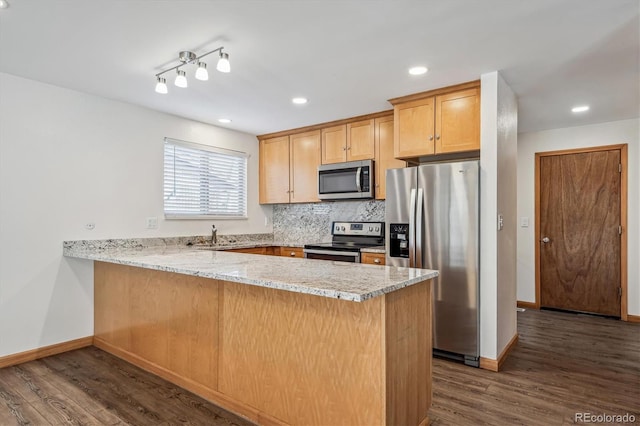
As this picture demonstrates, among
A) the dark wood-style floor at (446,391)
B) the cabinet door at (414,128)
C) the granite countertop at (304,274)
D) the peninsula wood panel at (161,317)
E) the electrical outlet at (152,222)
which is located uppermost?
the cabinet door at (414,128)

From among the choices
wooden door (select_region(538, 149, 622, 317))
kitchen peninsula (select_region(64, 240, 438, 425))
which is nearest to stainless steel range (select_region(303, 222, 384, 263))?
kitchen peninsula (select_region(64, 240, 438, 425))

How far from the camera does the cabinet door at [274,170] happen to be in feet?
15.9

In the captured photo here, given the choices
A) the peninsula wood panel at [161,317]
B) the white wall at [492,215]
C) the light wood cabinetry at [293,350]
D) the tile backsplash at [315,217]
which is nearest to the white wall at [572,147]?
the tile backsplash at [315,217]

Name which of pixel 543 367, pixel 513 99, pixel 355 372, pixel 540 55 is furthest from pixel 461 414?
pixel 513 99

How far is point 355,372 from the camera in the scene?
1.71 metres

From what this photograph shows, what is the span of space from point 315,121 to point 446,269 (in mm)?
2295

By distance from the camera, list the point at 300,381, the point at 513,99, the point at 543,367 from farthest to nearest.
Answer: the point at 513,99 < the point at 543,367 < the point at 300,381

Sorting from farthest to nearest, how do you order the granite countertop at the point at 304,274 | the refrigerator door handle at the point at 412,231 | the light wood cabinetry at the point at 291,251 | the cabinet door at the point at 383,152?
the light wood cabinetry at the point at 291,251 → the cabinet door at the point at 383,152 → the refrigerator door handle at the point at 412,231 → the granite countertop at the point at 304,274

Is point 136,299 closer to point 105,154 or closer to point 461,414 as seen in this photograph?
point 105,154

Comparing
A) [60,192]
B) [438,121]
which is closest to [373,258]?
[438,121]

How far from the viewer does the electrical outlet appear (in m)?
3.81

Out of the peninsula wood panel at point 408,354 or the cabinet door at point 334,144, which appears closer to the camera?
the peninsula wood panel at point 408,354

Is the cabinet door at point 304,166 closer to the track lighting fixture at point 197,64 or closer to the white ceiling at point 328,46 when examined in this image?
the white ceiling at point 328,46

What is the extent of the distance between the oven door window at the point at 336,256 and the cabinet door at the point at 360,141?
110 cm
